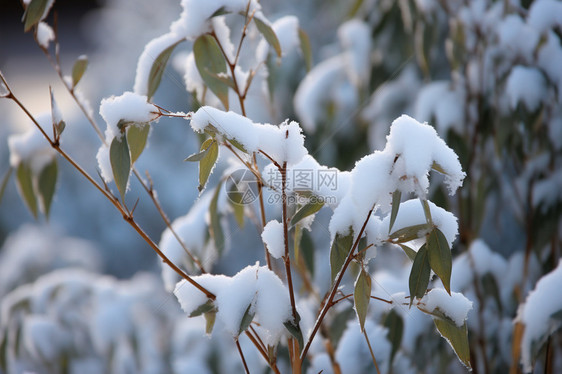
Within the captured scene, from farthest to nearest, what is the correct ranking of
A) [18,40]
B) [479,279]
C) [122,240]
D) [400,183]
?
[18,40], [122,240], [479,279], [400,183]

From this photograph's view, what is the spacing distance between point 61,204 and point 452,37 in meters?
2.25

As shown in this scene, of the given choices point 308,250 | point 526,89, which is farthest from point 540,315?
point 526,89

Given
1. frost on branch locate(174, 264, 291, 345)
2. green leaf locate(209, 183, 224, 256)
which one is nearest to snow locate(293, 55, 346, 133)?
green leaf locate(209, 183, 224, 256)

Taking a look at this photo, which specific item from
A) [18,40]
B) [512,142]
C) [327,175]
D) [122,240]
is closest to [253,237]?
[122,240]

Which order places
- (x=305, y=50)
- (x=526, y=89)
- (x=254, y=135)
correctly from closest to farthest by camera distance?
(x=254, y=135), (x=305, y=50), (x=526, y=89)

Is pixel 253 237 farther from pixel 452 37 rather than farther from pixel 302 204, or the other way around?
pixel 302 204

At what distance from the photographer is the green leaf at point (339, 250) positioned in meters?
0.40

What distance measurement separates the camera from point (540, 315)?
1.89 ft

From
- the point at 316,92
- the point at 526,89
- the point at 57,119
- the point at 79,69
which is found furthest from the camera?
the point at 316,92

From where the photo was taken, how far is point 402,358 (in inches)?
37.5

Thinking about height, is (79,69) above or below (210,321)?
above

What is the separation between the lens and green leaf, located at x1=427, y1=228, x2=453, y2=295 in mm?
396

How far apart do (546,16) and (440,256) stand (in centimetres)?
62

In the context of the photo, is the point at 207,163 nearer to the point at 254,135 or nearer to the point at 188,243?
the point at 254,135
